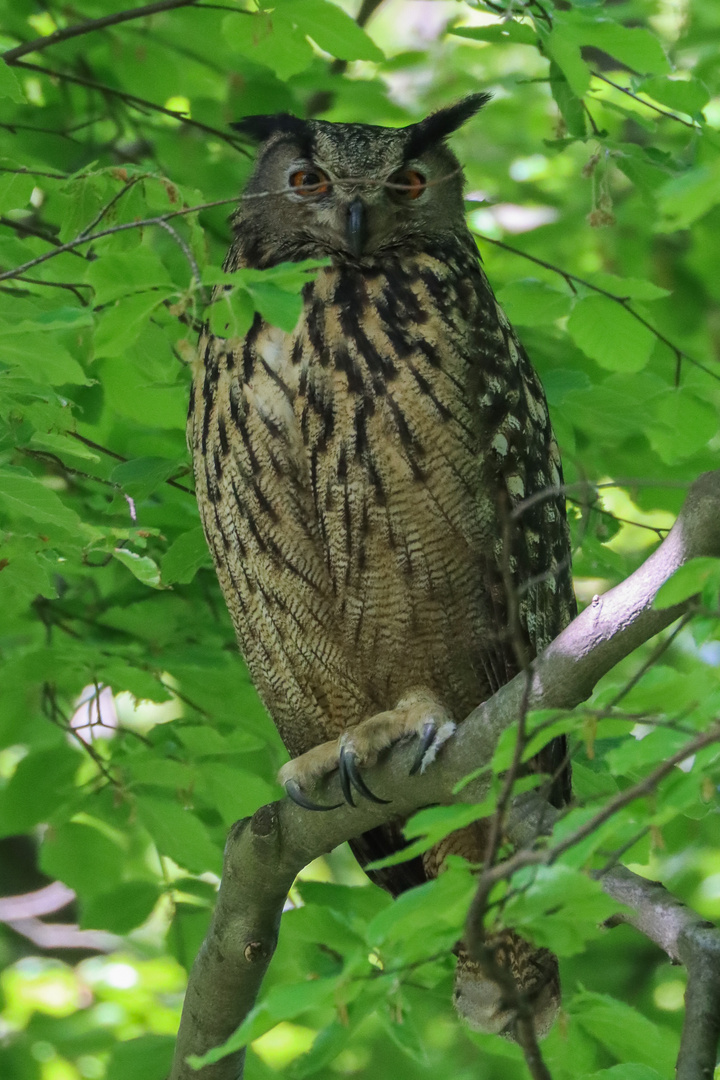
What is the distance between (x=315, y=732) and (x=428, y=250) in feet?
4.04

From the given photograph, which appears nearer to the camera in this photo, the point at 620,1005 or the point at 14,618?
the point at 620,1005

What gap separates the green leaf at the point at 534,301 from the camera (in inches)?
117

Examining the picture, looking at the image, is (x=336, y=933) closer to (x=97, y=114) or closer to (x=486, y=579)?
(x=486, y=579)

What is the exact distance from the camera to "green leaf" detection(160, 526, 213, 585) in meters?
3.08

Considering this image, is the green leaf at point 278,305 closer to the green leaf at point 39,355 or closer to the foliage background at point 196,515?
the foliage background at point 196,515

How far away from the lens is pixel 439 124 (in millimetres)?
3326

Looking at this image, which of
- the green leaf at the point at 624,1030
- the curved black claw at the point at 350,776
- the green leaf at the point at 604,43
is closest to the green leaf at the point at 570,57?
the green leaf at the point at 604,43

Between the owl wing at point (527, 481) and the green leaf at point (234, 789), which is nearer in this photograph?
the owl wing at point (527, 481)

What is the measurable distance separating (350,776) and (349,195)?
1.39 metres

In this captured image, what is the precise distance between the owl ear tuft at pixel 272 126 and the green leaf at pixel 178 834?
1.75 m

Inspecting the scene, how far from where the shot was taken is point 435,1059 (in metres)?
4.75

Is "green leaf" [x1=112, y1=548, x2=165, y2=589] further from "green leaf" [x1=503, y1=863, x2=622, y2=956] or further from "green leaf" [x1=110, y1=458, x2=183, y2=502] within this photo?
"green leaf" [x1=503, y1=863, x2=622, y2=956]

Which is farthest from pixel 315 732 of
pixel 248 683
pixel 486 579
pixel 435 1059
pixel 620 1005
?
pixel 435 1059

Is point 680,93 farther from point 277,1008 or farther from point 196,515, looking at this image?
point 277,1008
